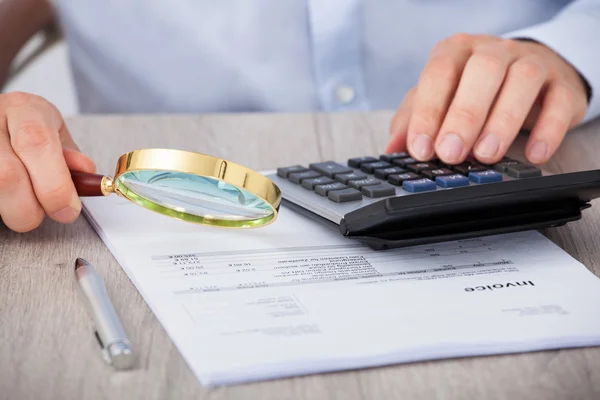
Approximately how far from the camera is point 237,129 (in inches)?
27.0

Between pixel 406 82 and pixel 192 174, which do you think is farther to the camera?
pixel 406 82

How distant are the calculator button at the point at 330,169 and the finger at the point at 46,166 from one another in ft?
0.53

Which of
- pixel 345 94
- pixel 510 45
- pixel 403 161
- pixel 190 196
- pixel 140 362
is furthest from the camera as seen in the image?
pixel 345 94

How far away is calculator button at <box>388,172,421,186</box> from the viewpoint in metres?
0.46

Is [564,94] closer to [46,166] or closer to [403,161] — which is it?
[403,161]

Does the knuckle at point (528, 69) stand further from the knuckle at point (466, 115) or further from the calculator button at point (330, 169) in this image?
the calculator button at point (330, 169)

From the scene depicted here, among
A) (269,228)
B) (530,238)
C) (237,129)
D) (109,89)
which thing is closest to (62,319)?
(269,228)

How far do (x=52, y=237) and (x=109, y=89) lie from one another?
0.65 metres

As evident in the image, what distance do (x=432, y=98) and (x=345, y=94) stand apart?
0.40 m

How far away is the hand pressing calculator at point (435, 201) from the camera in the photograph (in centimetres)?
38

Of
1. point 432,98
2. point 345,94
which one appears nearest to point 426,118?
point 432,98

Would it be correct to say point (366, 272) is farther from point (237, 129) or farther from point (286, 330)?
point (237, 129)

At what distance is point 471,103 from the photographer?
0.53 metres

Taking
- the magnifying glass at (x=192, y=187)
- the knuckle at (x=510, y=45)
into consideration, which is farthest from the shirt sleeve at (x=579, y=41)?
the magnifying glass at (x=192, y=187)
